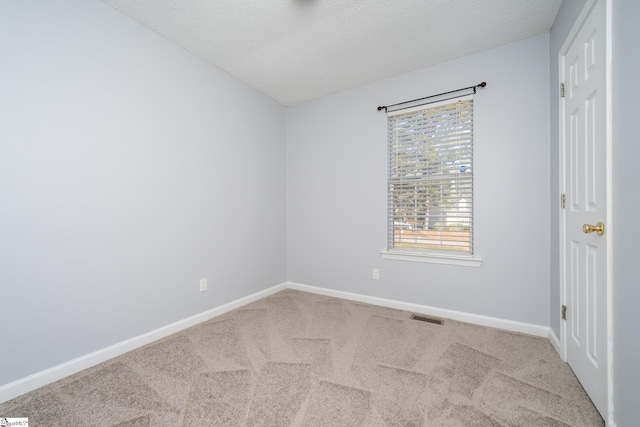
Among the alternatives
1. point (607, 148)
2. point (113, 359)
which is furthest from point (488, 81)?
point (113, 359)

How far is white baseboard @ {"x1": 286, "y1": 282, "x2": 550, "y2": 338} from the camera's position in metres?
2.37

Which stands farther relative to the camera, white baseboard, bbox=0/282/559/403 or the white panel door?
white baseboard, bbox=0/282/559/403

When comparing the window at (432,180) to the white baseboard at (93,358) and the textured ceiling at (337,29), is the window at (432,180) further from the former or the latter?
the white baseboard at (93,358)

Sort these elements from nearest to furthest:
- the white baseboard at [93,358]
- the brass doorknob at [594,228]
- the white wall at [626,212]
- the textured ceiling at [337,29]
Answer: the white wall at [626,212] < the brass doorknob at [594,228] < the white baseboard at [93,358] < the textured ceiling at [337,29]

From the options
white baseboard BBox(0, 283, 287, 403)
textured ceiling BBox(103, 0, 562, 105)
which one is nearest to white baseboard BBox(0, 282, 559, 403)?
white baseboard BBox(0, 283, 287, 403)

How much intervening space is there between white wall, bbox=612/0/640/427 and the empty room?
0.05ft

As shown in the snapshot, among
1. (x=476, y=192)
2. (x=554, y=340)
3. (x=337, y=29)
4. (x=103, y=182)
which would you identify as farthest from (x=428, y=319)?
(x=103, y=182)

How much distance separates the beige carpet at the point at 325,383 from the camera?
1430mm

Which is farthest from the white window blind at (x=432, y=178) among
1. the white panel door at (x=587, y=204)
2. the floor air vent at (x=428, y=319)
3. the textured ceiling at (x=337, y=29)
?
the white panel door at (x=587, y=204)

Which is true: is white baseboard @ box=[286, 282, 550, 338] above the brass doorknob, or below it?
below

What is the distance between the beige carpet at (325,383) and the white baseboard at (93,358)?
6cm

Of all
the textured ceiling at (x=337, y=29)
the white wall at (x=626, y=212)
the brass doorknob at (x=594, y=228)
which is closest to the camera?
the white wall at (x=626, y=212)

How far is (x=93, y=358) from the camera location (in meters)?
1.93

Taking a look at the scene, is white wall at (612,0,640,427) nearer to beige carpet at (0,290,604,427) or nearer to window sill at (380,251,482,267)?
beige carpet at (0,290,604,427)
